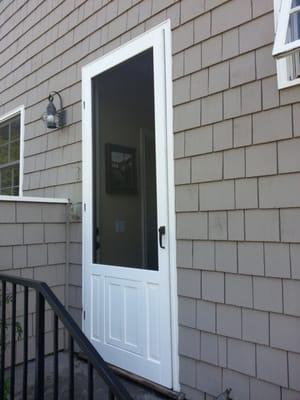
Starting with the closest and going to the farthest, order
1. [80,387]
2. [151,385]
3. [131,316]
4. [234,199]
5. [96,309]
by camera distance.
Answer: [234,199], [151,385], [80,387], [131,316], [96,309]

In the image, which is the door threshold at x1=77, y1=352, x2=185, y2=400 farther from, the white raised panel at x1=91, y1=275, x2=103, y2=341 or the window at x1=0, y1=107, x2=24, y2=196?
the window at x1=0, y1=107, x2=24, y2=196

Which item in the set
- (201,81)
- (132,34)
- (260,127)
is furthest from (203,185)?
(132,34)

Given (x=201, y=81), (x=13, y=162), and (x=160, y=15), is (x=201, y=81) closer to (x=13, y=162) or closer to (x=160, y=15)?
(x=160, y=15)

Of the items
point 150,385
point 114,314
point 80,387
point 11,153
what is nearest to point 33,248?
point 114,314

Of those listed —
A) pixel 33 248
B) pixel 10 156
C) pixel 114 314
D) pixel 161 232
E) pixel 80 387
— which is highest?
pixel 10 156

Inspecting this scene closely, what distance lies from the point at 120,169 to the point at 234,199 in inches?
63.0

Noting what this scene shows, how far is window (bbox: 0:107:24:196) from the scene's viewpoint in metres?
4.62

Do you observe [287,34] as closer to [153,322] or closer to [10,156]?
[153,322]

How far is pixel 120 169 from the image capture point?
3650 millimetres

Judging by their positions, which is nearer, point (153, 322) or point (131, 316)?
point (153, 322)

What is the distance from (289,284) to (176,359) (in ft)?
3.13

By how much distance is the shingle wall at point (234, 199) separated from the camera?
2047 millimetres

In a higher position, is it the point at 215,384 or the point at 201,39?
the point at 201,39

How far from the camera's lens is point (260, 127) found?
85.7 inches
